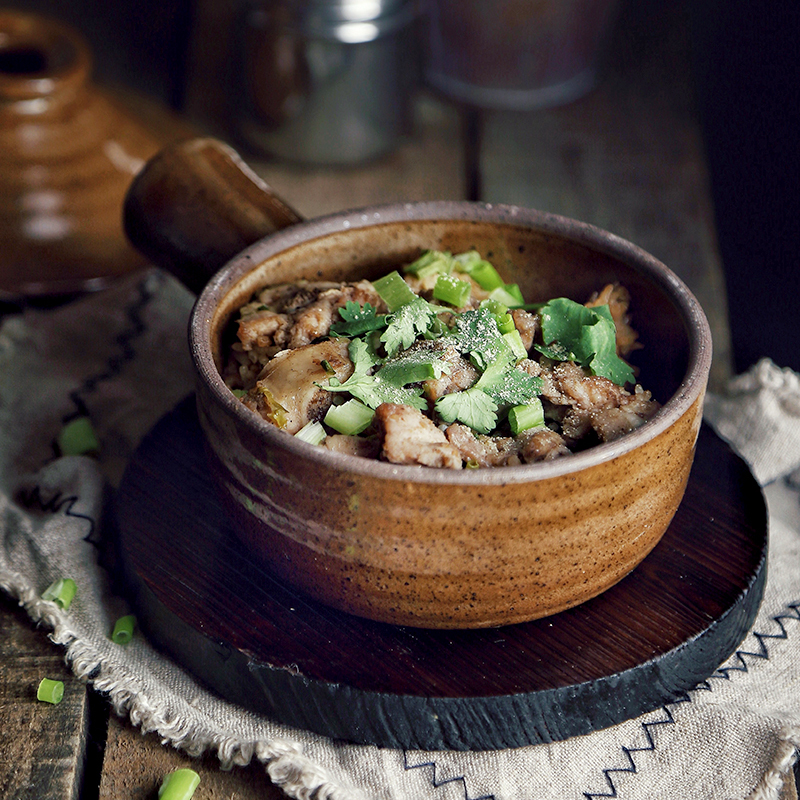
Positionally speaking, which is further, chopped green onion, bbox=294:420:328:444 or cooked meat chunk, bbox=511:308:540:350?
cooked meat chunk, bbox=511:308:540:350

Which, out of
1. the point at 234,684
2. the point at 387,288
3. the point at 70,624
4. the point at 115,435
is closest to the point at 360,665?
the point at 234,684

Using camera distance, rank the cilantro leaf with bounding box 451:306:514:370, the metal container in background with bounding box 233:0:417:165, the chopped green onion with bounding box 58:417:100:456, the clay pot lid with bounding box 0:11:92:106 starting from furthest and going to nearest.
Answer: the metal container in background with bounding box 233:0:417:165 → the clay pot lid with bounding box 0:11:92:106 → the chopped green onion with bounding box 58:417:100:456 → the cilantro leaf with bounding box 451:306:514:370

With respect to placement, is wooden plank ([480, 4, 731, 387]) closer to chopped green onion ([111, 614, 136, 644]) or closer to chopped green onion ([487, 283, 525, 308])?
chopped green onion ([487, 283, 525, 308])

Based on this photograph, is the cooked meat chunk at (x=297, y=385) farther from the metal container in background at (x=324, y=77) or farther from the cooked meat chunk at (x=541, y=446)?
the metal container in background at (x=324, y=77)

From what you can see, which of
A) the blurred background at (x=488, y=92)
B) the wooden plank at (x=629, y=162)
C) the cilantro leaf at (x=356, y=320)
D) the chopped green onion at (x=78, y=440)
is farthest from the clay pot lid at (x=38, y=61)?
the cilantro leaf at (x=356, y=320)

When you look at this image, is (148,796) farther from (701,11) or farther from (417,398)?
(701,11)

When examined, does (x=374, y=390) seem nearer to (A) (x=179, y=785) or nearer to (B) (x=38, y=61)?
(A) (x=179, y=785)

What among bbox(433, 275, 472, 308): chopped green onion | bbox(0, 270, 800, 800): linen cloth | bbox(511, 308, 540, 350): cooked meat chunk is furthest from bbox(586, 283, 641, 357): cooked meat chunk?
bbox(0, 270, 800, 800): linen cloth
